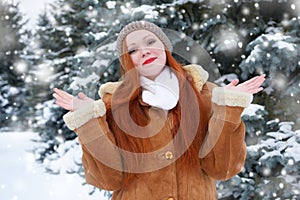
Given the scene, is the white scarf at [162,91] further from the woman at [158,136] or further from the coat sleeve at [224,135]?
the coat sleeve at [224,135]

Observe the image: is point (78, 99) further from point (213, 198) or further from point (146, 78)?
point (213, 198)

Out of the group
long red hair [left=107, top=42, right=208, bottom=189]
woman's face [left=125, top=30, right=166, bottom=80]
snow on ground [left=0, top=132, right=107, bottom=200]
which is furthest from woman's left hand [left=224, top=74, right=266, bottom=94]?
snow on ground [left=0, top=132, right=107, bottom=200]

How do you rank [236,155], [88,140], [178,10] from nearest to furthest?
[88,140], [236,155], [178,10]

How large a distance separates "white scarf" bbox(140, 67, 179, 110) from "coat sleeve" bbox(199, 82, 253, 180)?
16 cm

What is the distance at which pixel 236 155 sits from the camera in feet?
6.23

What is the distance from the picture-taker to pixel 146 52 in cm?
195

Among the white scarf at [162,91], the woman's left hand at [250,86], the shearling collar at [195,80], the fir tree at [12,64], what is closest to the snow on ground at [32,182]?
the fir tree at [12,64]

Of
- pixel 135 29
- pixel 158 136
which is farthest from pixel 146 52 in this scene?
pixel 158 136

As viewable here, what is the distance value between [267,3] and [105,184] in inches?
124

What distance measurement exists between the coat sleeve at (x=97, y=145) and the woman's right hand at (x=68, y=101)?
3 centimetres

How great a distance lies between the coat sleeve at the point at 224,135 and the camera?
5.81ft

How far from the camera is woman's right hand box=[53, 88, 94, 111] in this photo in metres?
1.76

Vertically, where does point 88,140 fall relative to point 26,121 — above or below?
above

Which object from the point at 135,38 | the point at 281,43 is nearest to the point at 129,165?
the point at 135,38
